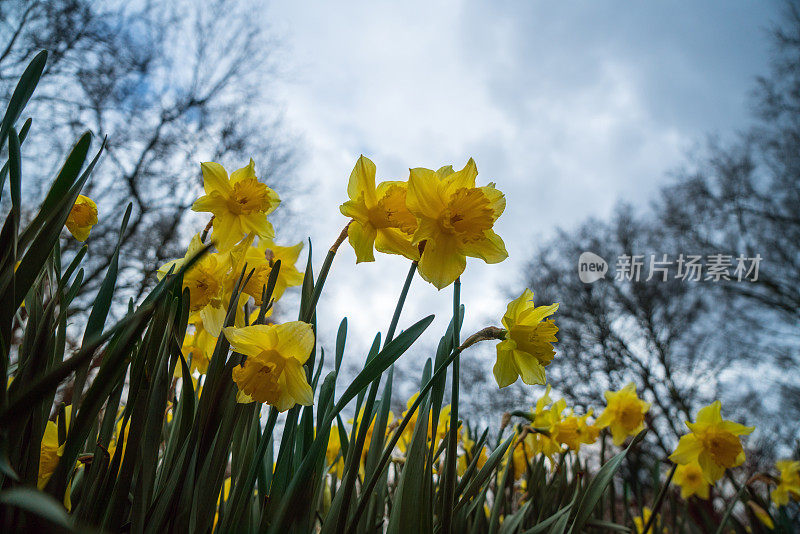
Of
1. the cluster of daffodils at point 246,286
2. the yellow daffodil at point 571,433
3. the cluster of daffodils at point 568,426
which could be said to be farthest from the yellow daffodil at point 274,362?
the yellow daffodil at point 571,433

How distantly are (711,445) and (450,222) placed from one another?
4.36 ft

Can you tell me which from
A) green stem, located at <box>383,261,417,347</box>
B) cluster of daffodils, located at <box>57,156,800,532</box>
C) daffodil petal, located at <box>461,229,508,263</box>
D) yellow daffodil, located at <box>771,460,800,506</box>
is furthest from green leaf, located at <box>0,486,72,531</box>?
yellow daffodil, located at <box>771,460,800,506</box>

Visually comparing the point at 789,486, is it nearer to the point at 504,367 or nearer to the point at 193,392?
the point at 504,367

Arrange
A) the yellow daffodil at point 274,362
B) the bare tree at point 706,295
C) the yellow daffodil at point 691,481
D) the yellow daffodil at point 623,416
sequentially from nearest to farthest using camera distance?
the yellow daffodil at point 274,362, the yellow daffodil at point 623,416, the yellow daffodil at point 691,481, the bare tree at point 706,295

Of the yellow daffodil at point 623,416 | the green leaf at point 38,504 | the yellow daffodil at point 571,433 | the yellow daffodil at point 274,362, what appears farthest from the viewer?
the yellow daffodil at point 623,416

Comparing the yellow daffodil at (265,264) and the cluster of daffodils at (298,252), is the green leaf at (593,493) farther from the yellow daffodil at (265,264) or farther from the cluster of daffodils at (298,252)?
the yellow daffodil at (265,264)

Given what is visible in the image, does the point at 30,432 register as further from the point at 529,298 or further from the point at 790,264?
the point at 790,264

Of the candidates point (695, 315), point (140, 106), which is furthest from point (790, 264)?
point (140, 106)

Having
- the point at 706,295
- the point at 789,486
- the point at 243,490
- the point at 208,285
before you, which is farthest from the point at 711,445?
the point at 706,295

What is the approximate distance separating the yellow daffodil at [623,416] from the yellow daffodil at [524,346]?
108 centimetres

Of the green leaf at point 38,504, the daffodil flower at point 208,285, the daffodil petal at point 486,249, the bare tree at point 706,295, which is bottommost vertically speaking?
the green leaf at point 38,504

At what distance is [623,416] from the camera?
1.68 metres

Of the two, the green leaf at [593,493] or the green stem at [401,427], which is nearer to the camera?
the green stem at [401,427]

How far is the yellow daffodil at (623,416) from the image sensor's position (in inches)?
65.2
